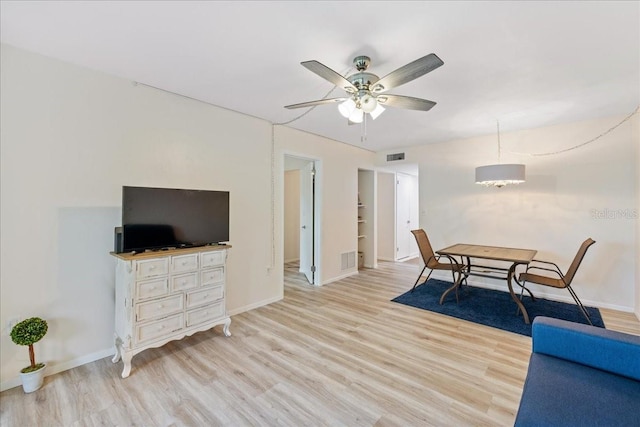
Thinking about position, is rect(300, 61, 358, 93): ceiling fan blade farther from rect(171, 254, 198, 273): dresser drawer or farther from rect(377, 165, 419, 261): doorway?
rect(377, 165, 419, 261): doorway

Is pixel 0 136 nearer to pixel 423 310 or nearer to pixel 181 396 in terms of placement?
pixel 181 396

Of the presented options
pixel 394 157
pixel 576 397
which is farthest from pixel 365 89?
pixel 394 157

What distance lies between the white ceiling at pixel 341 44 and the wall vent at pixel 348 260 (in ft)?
10.1

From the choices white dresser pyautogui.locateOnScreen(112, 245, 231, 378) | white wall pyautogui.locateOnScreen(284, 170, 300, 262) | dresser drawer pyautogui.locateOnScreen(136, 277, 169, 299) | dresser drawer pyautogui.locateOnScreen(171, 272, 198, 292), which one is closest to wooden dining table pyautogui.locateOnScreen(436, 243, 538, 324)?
white dresser pyautogui.locateOnScreen(112, 245, 231, 378)

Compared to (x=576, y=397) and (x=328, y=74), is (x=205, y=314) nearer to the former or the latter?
(x=328, y=74)

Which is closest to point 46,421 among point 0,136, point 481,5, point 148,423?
point 148,423

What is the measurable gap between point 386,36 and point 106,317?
3235mm

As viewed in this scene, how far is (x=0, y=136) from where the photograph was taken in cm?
201

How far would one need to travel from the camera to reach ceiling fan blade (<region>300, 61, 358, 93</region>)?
1718 mm

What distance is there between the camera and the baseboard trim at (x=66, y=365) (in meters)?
2.02

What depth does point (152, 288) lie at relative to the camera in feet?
7.65

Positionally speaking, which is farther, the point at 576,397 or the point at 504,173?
the point at 504,173

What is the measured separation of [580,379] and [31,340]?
3.39 meters

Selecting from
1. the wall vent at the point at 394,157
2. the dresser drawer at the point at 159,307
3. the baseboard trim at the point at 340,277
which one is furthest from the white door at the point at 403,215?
the dresser drawer at the point at 159,307
